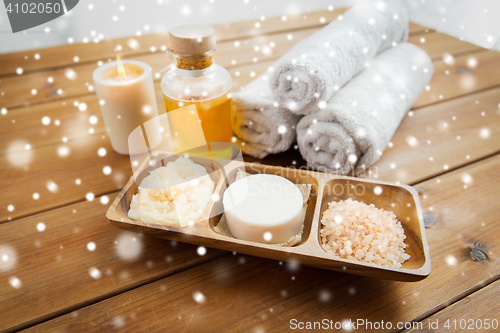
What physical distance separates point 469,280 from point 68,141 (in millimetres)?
817

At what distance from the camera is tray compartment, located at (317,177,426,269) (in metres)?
0.51

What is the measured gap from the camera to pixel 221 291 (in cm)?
49

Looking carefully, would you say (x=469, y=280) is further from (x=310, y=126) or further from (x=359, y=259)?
(x=310, y=126)

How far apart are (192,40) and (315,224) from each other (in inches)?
14.0

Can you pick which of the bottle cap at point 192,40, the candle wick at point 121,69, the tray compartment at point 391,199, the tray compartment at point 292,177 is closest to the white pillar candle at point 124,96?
the candle wick at point 121,69

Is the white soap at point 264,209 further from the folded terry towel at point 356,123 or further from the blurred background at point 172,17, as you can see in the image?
the blurred background at point 172,17

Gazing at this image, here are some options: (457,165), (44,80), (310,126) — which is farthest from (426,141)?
(44,80)

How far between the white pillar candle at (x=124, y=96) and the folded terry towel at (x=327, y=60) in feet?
0.84

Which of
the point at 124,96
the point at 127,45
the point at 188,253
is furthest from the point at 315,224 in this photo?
the point at 127,45

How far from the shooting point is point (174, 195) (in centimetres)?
55

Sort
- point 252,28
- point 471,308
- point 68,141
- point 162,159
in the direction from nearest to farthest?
point 471,308, point 162,159, point 68,141, point 252,28

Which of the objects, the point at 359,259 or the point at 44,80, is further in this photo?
the point at 44,80

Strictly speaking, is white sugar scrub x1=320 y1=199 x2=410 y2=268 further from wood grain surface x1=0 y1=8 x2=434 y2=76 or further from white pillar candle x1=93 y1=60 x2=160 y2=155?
wood grain surface x1=0 y1=8 x2=434 y2=76

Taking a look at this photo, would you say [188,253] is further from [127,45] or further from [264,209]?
[127,45]
